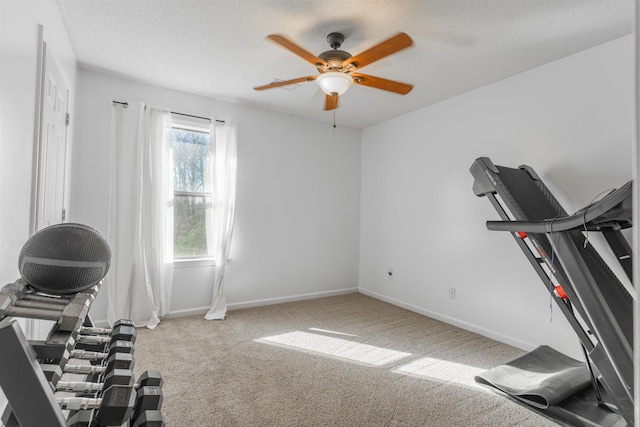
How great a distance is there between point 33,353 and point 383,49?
215 centimetres

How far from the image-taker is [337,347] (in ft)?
10.0

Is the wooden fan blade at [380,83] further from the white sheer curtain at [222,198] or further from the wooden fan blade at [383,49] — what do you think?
the white sheer curtain at [222,198]

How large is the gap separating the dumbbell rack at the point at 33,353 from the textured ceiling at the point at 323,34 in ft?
6.73

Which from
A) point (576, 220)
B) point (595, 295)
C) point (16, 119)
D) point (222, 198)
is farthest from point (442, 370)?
point (16, 119)

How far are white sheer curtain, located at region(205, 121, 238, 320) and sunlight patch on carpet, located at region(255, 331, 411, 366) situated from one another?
3.44 ft

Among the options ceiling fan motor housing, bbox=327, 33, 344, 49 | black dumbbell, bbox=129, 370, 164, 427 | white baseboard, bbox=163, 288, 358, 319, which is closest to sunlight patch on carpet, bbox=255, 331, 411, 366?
white baseboard, bbox=163, 288, 358, 319

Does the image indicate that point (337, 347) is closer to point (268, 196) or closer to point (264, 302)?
point (264, 302)

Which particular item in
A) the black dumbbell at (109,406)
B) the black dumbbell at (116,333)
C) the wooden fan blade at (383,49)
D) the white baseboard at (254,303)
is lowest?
the white baseboard at (254,303)

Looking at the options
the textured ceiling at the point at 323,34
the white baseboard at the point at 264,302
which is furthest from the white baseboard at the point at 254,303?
the textured ceiling at the point at 323,34

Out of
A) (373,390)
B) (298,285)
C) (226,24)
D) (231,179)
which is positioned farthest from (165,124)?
(373,390)

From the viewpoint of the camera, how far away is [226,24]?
7.98 ft

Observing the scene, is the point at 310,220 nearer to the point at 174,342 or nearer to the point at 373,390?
the point at 174,342

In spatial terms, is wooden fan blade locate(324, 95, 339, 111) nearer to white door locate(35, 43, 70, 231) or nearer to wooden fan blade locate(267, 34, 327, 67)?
wooden fan blade locate(267, 34, 327, 67)

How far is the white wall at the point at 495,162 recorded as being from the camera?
260 centimetres
